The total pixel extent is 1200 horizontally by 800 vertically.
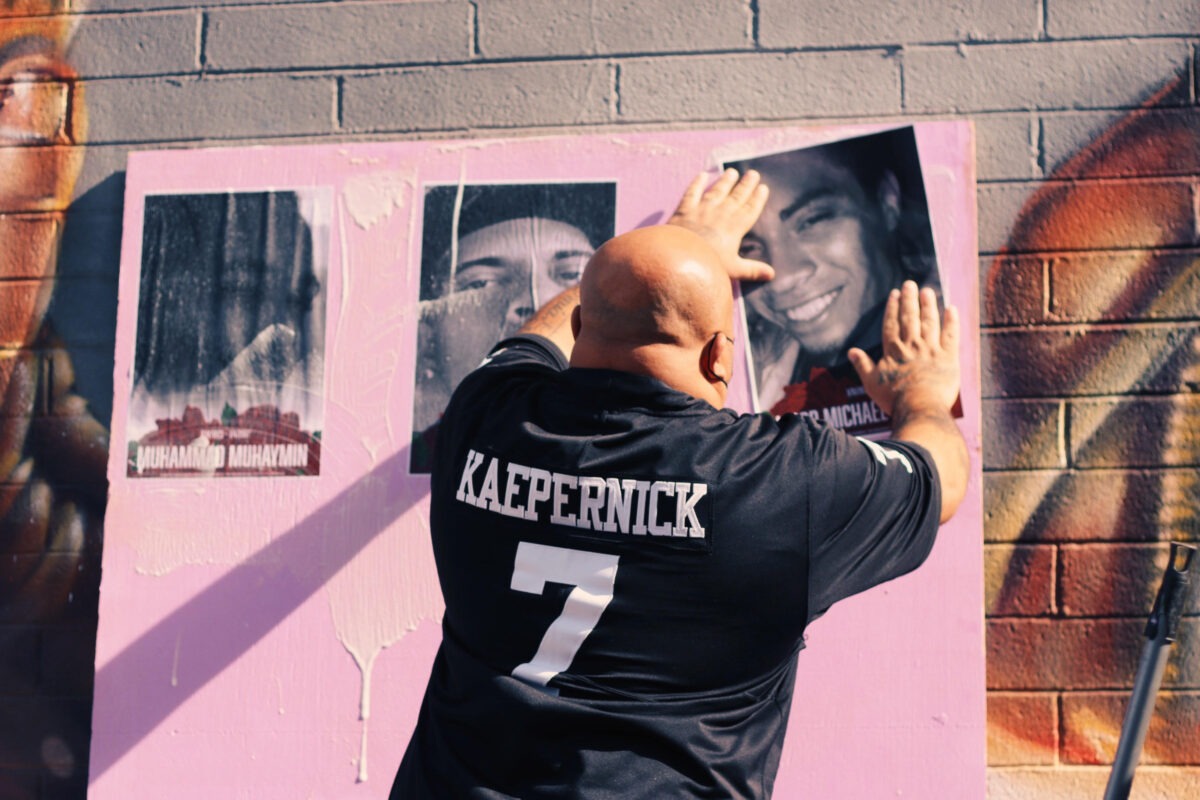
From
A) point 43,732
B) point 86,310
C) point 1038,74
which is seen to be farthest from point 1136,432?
point 43,732

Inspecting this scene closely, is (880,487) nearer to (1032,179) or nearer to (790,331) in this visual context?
(790,331)

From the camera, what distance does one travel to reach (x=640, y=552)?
4.33 feet

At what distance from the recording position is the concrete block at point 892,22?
2055 mm

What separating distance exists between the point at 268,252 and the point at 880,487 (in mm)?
1298

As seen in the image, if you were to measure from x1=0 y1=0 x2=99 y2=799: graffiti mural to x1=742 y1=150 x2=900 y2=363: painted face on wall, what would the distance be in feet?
4.71

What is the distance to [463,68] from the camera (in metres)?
2.16

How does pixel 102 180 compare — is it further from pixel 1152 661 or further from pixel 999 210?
pixel 1152 661

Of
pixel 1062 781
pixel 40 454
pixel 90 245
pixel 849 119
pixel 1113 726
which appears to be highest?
pixel 849 119

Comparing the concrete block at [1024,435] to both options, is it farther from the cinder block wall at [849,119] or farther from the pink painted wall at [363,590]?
the pink painted wall at [363,590]

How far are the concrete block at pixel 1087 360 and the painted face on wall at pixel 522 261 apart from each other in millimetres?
821

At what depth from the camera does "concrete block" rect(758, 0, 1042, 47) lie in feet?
6.74

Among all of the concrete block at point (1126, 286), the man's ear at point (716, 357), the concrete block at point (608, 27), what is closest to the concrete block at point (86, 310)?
the concrete block at point (608, 27)

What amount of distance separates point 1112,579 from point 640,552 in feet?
3.65

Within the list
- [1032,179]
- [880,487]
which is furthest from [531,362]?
[1032,179]
